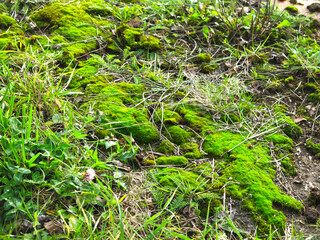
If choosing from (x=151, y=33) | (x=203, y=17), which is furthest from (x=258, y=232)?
(x=203, y=17)

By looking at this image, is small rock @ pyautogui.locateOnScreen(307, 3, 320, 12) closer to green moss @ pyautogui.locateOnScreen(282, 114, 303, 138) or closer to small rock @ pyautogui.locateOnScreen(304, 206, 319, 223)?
green moss @ pyautogui.locateOnScreen(282, 114, 303, 138)

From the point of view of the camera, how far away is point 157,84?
2.79 m

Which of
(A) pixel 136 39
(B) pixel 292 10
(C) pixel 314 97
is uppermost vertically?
(B) pixel 292 10

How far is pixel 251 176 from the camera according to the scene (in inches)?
81.9

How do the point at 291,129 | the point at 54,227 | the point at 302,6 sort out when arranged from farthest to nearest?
1. the point at 302,6
2. the point at 291,129
3. the point at 54,227

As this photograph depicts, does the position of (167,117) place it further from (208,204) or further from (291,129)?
(291,129)

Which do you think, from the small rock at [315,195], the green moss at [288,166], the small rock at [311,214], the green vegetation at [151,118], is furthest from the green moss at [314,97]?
the small rock at [311,214]

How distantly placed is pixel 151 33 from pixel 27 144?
2.34 m

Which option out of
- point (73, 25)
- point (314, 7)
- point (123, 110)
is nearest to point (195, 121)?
point (123, 110)

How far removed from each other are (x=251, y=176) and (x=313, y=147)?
30.0 inches

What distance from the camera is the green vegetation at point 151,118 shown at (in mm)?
1638

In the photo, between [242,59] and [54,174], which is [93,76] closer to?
[54,174]

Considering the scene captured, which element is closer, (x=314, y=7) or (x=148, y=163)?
(x=148, y=163)

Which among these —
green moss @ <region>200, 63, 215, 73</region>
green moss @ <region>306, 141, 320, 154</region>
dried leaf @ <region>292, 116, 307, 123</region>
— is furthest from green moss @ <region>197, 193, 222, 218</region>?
green moss @ <region>200, 63, 215, 73</region>
